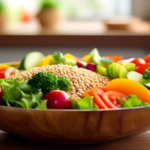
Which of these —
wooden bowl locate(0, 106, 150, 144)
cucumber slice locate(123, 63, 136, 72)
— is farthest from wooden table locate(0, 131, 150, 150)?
cucumber slice locate(123, 63, 136, 72)

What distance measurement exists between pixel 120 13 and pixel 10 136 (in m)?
3.41

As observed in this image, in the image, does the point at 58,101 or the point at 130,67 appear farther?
the point at 130,67

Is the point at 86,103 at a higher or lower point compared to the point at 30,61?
higher

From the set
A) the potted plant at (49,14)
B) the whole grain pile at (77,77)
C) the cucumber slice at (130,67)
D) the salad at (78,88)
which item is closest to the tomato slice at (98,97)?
the salad at (78,88)

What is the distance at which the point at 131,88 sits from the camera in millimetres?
1107

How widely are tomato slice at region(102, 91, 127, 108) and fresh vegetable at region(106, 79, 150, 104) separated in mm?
28

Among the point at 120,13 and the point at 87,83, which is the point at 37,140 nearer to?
the point at 87,83

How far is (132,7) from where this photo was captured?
167 inches

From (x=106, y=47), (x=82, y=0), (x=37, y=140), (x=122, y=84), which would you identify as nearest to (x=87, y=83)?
(x=122, y=84)

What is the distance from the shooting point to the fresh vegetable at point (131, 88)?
1086 millimetres

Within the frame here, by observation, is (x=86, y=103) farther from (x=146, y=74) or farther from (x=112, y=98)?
(x=146, y=74)

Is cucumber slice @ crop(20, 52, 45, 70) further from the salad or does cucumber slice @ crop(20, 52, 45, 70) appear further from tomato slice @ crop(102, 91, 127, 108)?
tomato slice @ crop(102, 91, 127, 108)

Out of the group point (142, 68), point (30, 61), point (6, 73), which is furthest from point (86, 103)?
point (30, 61)

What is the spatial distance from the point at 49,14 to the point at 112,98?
8.72 ft
